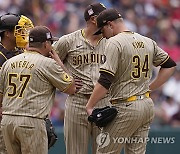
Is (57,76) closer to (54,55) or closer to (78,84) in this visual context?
(54,55)

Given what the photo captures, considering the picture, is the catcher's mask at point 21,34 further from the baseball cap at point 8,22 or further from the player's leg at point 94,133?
the player's leg at point 94,133

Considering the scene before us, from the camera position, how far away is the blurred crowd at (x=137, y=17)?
47.3ft

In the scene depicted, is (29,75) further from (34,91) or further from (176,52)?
(176,52)

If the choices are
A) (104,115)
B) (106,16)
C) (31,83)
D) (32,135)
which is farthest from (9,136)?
(106,16)

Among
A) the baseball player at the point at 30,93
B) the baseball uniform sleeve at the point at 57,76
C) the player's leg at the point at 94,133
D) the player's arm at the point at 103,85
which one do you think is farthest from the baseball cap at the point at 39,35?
the player's leg at the point at 94,133

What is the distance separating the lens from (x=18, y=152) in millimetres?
8039

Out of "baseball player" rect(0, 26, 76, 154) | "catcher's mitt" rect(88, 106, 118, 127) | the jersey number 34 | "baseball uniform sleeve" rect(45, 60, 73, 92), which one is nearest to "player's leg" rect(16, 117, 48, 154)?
"baseball player" rect(0, 26, 76, 154)

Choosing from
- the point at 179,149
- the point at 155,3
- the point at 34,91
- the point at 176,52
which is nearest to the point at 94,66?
the point at 34,91

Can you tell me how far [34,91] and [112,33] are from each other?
1112 millimetres

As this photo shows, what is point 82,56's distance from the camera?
8922 mm

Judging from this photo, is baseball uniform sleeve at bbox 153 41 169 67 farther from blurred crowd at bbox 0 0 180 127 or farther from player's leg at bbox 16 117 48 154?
blurred crowd at bbox 0 0 180 127

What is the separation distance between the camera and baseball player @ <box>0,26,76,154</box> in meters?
7.84

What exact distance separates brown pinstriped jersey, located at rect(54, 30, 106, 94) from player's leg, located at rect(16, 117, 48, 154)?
3.78 ft

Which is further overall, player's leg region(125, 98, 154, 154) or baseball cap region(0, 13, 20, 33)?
baseball cap region(0, 13, 20, 33)
